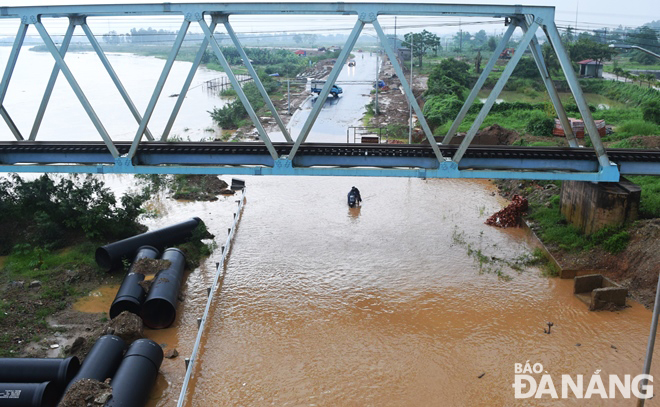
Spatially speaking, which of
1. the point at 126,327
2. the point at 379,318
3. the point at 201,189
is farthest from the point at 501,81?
the point at 201,189

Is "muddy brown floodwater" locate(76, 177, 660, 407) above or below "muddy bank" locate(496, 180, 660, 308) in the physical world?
below

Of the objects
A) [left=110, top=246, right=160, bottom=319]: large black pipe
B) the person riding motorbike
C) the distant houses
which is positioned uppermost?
the distant houses

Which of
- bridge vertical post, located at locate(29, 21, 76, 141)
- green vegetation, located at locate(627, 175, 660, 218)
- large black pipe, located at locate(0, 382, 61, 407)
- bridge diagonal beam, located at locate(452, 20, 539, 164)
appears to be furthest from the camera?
green vegetation, located at locate(627, 175, 660, 218)

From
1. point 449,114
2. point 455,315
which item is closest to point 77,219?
point 455,315

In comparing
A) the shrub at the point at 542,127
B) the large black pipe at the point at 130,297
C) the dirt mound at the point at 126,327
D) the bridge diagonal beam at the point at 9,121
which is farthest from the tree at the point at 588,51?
the dirt mound at the point at 126,327

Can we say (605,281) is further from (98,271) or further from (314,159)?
(98,271)

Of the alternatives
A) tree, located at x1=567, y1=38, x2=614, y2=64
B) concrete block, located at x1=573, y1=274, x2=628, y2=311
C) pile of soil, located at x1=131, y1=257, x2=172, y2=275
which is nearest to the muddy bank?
concrete block, located at x1=573, y1=274, x2=628, y2=311

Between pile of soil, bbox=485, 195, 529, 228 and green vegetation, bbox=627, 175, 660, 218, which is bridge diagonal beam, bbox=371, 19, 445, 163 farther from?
green vegetation, bbox=627, 175, 660, 218
